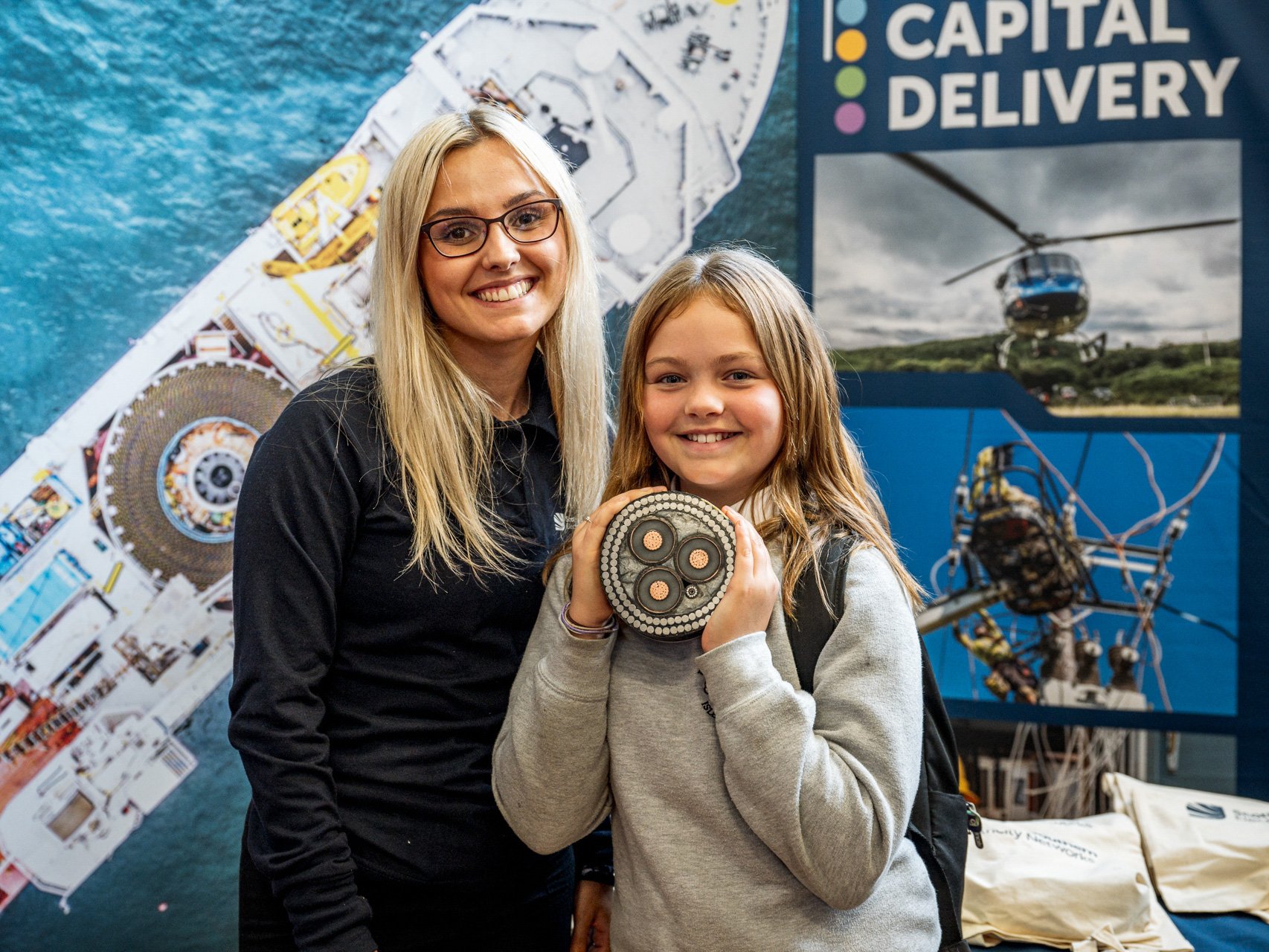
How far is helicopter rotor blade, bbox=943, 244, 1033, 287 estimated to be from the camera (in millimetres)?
2430

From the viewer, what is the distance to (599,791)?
49.7 inches

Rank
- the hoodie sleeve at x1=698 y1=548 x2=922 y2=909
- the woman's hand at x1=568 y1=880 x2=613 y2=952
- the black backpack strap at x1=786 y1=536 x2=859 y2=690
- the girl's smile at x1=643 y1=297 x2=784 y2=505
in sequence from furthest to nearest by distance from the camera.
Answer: the woman's hand at x1=568 y1=880 x2=613 y2=952, the girl's smile at x1=643 y1=297 x2=784 y2=505, the black backpack strap at x1=786 y1=536 x2=859 y2=690, the hoodie sleeve at x1=698 y1=548 x2=922 y2=909

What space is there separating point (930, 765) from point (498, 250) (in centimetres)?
90

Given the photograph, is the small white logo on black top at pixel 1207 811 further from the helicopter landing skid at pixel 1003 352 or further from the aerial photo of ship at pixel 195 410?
the aerial photo of ship at pixel 195 410

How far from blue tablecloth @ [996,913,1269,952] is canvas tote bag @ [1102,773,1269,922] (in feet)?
0.06

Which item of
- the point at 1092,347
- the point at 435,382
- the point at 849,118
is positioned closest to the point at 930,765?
the point at 435,382

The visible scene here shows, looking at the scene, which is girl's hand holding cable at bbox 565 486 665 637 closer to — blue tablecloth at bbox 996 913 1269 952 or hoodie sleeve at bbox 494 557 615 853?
hoodie sleeve at bbox 494 557 615 853

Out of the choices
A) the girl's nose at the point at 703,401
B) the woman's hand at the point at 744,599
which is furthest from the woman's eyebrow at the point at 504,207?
the woman's hand at the point at 744,599

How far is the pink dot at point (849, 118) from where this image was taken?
2.47m

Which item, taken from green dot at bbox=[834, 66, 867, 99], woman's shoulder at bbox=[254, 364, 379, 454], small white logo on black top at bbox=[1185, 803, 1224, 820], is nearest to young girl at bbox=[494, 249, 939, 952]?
woman's shoulder at bbox=[254, 364, 379, 454]

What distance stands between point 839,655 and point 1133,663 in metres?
1.59

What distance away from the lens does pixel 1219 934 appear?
2.15 metres

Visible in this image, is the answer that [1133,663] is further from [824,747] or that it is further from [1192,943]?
[824,747]

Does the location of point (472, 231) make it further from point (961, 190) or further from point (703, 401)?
point (961, 190)
